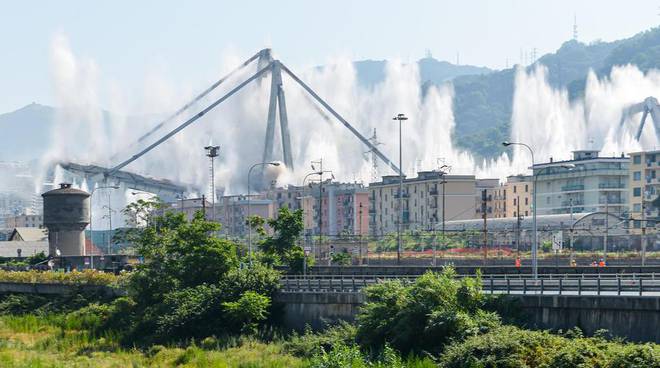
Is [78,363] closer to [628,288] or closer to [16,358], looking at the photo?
[16,358]

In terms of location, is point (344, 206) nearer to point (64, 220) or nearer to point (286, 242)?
point (64, 220)

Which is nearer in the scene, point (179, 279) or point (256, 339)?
point (256, 339)

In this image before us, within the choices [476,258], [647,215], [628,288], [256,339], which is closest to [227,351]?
[256,339]

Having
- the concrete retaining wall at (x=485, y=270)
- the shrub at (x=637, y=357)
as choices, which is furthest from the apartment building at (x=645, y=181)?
the shrub at (x=637, y=357)

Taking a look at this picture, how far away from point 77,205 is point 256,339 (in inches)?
2658

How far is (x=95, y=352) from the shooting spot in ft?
236

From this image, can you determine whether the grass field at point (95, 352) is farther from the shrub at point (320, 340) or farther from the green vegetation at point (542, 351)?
the green vegetation at point (542, 351)

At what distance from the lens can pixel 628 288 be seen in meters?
53.7

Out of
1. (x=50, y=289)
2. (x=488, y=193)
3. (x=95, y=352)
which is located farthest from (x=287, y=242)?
(x=488, y=193)

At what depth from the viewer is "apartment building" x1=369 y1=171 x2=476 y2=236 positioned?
560 ft

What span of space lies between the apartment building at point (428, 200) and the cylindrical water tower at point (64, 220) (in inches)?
2132

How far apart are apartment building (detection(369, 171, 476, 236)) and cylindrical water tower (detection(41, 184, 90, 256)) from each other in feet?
178

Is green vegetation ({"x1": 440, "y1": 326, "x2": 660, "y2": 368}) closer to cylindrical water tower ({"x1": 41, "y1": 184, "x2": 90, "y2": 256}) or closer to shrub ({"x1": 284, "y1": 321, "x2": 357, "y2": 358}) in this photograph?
shrub ({"x1": 284, "y1": 321, "x2": 357, "y2": 358})

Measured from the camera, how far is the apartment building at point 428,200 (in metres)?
171
